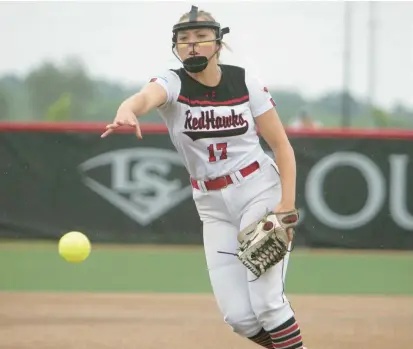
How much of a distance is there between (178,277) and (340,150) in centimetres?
282

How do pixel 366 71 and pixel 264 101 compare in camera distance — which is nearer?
pixel 264 101

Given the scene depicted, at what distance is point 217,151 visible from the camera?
197 inches

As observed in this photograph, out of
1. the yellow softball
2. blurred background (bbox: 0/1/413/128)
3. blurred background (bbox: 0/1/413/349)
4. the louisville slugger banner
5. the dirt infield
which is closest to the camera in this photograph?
the yellow softball

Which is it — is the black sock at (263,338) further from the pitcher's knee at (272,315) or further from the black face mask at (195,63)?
the black face mask at (195,63)

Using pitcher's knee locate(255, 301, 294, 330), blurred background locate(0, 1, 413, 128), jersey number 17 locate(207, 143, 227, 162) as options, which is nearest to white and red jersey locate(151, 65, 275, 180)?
jersey number 17 locate(207, 143, 227, 162)

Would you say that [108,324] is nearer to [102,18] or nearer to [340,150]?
[340,150]

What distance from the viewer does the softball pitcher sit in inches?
192

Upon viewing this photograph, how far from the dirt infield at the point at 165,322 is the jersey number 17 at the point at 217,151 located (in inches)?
69.6

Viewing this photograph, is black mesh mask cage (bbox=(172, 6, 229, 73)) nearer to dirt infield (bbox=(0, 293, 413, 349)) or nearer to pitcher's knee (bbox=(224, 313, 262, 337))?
pitcher's knee (bbox=(224, 313, 262, 337))

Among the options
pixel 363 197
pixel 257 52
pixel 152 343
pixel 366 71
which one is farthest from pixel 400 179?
pixel 152 343

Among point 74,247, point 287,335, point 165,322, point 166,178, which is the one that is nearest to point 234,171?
point 287,335

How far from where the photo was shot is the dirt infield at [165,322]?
6.46 m

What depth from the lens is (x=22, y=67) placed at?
46.2ft

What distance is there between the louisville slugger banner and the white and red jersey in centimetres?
610
